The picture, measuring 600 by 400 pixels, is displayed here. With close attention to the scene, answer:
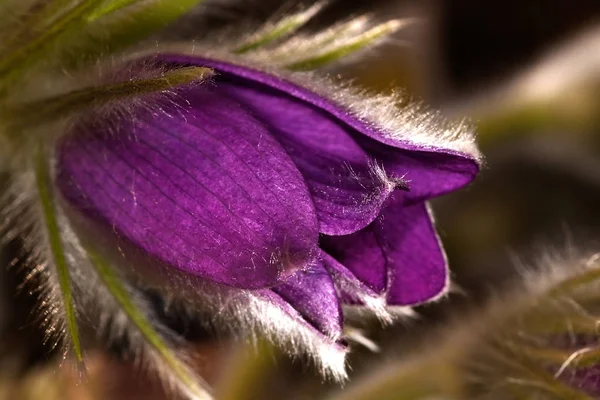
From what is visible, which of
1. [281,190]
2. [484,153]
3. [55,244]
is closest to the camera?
[281,190]

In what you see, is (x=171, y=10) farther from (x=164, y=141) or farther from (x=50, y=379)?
(x=50, y=379)

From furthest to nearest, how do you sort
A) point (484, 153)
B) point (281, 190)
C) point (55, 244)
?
point (484, 153) → point (55, 244) → point (281, 190)

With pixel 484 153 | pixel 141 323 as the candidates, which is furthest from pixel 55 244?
pixel 484 153

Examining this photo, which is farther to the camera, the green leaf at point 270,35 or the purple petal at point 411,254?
the green leaf at point 270,35

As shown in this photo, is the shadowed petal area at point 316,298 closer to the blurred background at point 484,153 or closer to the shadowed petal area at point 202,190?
the shadowed petal area at point 202,190

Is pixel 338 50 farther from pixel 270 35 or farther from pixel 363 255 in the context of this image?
pixel 363 255

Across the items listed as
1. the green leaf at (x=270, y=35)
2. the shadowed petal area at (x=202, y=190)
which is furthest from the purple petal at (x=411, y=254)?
the green leaf at (x=270, y=35)
